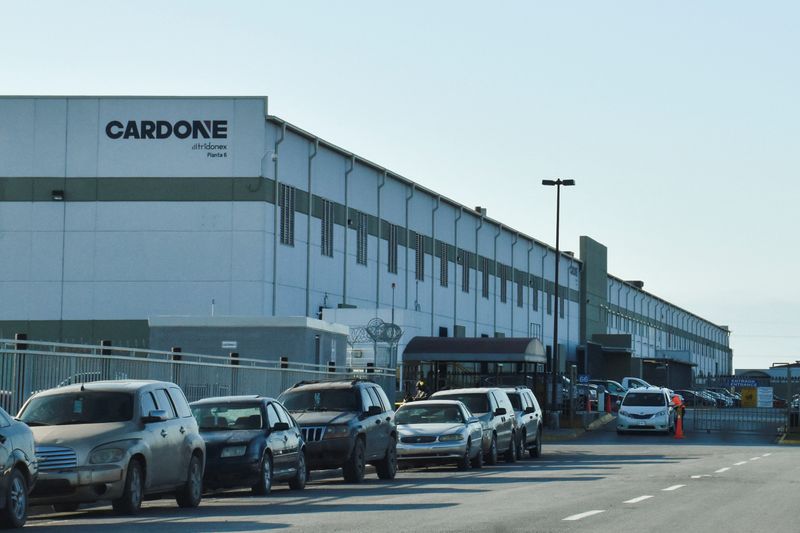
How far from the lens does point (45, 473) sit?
18.2 metres

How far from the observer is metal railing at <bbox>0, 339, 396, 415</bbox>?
25.1 m

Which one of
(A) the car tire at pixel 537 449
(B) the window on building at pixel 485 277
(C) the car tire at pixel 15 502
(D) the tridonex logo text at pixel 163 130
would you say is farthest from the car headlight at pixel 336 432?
(B) the window on building at pixel 485 277

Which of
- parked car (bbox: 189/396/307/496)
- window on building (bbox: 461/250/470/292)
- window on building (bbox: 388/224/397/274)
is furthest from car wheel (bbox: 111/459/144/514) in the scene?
window on building (bbox: 461/250/470/292)

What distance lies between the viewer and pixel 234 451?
22.9 meters

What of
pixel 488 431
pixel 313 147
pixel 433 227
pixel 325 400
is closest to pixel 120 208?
pixel 313 147

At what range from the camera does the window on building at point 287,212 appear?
195 feet

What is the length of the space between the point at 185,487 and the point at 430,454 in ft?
36.2

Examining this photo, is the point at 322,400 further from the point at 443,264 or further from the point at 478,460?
the point at 443,264

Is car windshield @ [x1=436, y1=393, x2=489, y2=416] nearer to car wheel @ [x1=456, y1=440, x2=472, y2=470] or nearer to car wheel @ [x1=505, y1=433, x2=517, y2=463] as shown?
car wheel @ [x1=505, y1=433, x2=517, y2=463]

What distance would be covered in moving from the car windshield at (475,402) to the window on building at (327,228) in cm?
2919

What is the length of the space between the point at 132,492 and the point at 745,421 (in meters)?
48.8

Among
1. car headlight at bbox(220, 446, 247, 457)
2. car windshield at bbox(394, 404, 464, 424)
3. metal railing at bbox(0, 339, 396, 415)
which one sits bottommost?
car headlight at bbox(220, 446, 247, 457)

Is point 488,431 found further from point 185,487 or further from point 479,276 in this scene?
point 479,276

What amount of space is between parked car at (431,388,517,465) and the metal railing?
506 centimetres
